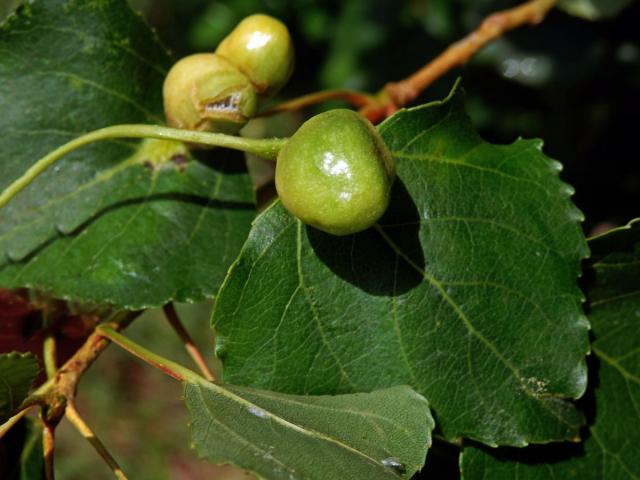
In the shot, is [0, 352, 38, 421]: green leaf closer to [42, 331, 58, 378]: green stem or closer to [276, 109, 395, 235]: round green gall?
[42, 331, 58, 378]: green stem

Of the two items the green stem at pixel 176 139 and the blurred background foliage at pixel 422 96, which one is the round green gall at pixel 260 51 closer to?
the green stem at pixel 176 139

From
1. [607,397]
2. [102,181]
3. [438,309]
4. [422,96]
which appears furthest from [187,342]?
[422,96]

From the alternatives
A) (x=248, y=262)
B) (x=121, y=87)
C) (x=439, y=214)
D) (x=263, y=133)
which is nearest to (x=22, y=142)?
(x=121, y=87)

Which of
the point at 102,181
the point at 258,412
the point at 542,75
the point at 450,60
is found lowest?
the point at 542,75

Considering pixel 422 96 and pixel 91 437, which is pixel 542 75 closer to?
pixel 422 96

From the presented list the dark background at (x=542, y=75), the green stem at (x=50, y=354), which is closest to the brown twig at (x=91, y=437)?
the green stem at (x=50, y=354)

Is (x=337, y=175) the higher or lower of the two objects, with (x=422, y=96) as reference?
higher

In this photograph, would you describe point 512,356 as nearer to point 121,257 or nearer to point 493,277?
point 493,277
